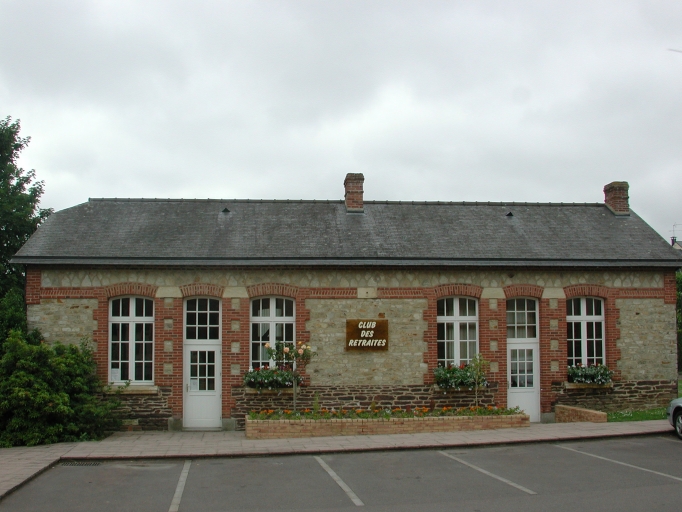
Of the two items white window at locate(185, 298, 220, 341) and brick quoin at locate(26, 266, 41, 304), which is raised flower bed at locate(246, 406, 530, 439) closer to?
white window at locate(185, 298, 220, 341)

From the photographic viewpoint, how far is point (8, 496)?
913 centimetres

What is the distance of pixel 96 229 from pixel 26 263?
2.04m

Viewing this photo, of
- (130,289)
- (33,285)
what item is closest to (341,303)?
(130,289)

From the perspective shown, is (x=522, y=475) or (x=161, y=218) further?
(x=161, y=218)

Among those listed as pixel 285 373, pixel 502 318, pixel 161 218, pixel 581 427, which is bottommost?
pixel 581 427

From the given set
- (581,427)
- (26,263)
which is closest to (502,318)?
(581,427)

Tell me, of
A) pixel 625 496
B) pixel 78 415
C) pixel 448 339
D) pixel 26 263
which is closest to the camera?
pixel 625 496

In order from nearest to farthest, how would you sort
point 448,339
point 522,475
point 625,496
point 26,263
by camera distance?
point 625,496 < point 522,475 < point 26,263 < point 448,339

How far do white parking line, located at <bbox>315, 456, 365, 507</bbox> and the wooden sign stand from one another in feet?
14.0

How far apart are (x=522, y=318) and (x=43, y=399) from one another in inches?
433

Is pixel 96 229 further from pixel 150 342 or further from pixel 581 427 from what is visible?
pixel 581 427

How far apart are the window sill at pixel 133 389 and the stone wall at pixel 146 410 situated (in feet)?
0.08

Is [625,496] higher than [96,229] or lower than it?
lower

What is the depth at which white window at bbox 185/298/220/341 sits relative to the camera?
15914 mm
